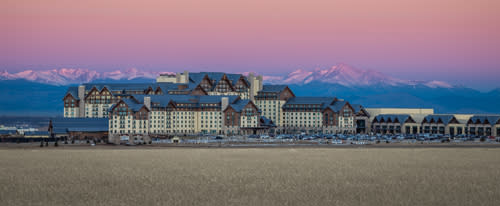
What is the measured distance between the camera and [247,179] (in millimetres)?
97625

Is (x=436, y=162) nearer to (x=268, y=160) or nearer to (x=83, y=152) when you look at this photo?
(x=268, y=160)

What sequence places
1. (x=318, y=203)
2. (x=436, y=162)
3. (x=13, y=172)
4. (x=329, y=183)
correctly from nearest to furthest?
(x=318, y=203)
(x=329, y=183)
(x=13, y=172)
(x=436, y=162)

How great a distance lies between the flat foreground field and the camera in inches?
3132

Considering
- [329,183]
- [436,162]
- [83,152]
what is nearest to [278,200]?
[329,183]

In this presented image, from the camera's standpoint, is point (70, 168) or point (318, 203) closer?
point (318, 203)

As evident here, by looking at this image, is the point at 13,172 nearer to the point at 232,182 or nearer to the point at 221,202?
the point at 232,182

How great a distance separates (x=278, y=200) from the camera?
78.6 m

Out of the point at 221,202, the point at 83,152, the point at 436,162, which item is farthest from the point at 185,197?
the point at 83,152

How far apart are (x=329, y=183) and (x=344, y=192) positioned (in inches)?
334

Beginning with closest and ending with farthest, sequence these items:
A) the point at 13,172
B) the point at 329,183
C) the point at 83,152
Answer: the point at 329,183 → the point at 13,172 → the point at 83,152

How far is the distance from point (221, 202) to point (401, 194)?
1981 centimetres

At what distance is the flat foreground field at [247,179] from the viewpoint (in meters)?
79.6

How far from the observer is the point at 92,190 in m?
85.6

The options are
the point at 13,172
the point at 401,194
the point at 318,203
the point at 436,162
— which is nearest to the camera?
the point at 318,203
